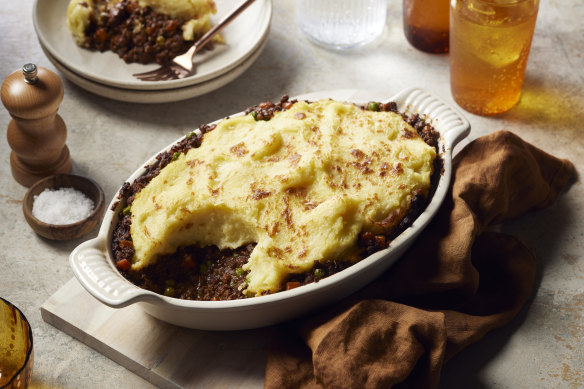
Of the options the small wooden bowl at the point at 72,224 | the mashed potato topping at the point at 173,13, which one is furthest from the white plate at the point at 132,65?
the small wooden bowl at the point at 72,224

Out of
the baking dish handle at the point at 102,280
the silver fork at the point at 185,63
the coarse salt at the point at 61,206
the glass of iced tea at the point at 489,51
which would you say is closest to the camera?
the baking dish handle at the point at 102,280

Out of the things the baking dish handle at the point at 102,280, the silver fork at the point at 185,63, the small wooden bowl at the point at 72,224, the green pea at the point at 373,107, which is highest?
the baking dish handle at the point at 102,280

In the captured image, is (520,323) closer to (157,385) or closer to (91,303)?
(157,385)

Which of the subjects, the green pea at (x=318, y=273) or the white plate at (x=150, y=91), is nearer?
the green pea at (x=318, y=273)

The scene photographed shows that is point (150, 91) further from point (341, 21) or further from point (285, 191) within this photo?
point (285, 191)

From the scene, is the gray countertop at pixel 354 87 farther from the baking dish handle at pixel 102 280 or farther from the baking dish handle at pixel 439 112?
the baking dish handle at pixel 439 112

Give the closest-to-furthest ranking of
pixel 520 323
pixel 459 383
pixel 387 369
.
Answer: pixel 387 369
pixel 459 383
pixel 520 323

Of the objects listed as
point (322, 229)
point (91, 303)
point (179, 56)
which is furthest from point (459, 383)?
point (179, 56)
